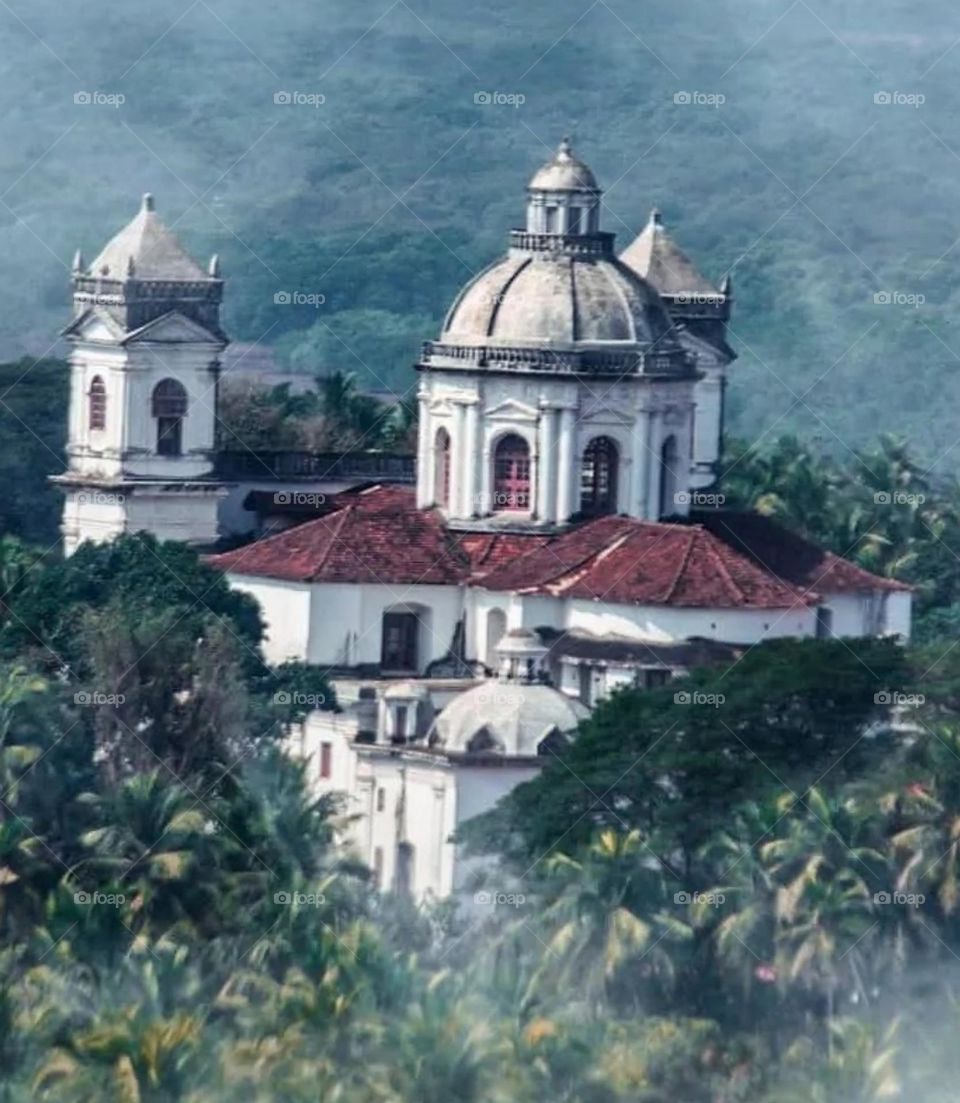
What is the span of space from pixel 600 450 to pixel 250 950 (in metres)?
14.4

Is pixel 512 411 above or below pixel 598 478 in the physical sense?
above

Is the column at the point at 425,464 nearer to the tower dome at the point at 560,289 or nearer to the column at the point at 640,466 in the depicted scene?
the tower dome at the point at 560,289

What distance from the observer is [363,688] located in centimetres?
8631

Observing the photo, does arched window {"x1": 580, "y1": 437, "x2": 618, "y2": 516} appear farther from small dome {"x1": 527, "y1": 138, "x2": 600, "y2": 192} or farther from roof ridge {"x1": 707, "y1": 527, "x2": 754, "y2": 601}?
small dome {"x1": 527, "y1": 138, "x2": 600, "y2": 192}

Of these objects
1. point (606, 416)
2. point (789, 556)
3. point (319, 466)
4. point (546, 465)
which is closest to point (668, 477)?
point (606, 416)

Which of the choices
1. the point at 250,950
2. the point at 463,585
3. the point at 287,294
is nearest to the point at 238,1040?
the point at 250,950

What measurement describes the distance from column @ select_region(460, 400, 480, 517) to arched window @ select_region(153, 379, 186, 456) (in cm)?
387

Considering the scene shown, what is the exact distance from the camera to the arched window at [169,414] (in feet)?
300

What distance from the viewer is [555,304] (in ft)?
293

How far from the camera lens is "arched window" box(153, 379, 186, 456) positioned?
300ft

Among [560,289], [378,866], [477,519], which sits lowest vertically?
[378,866]

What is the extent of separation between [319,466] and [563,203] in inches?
231

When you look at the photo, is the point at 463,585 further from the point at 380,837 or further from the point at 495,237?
the point at 495,237

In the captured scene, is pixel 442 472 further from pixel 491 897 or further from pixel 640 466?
pixel 491 897
